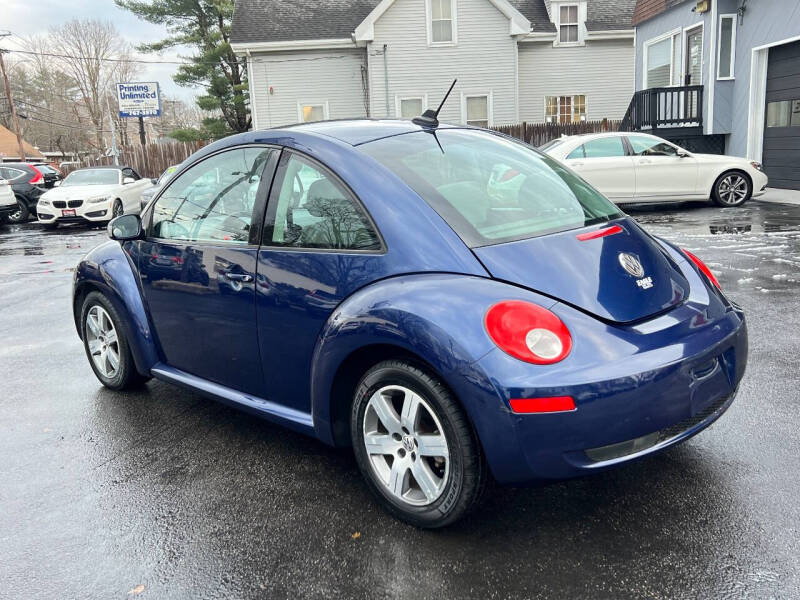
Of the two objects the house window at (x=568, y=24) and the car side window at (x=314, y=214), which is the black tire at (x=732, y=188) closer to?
the car side window at (x=314, y=214)

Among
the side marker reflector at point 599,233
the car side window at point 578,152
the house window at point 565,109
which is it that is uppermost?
the house window at point 565,109

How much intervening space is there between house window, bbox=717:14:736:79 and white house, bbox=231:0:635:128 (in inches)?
410

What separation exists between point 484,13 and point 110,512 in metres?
25.7

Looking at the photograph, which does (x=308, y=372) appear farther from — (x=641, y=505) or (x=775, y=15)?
(x=775, y=15)

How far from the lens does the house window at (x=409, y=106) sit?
26266 millimetres

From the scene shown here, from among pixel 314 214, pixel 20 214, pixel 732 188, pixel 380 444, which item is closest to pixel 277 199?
pixel 314 214

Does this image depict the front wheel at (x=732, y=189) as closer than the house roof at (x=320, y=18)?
Yes

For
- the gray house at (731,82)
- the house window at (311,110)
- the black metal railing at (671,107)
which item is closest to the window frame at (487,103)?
the house window at (311,110)

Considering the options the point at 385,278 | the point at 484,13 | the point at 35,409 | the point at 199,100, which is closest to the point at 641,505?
the point at 385,278

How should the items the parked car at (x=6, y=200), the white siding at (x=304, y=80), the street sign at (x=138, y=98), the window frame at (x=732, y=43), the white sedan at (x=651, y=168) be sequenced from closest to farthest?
the white sedan at (x=651, y=168), the window frame at (x=732, y=43), the parked car at (x=6, y=200), the white siding at (x=304, y=80), the street sign at (x=138, y=98)

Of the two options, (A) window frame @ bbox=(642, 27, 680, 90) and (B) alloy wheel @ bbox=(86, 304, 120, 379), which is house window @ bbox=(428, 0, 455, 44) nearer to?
(A) window frame @ bbox=(642, 27, 680, 90)

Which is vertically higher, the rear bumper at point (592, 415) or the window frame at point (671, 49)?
the window frame at point (671, 49)

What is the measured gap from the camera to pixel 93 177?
60.1 feet

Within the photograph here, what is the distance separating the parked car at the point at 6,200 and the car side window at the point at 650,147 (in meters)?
15.5
